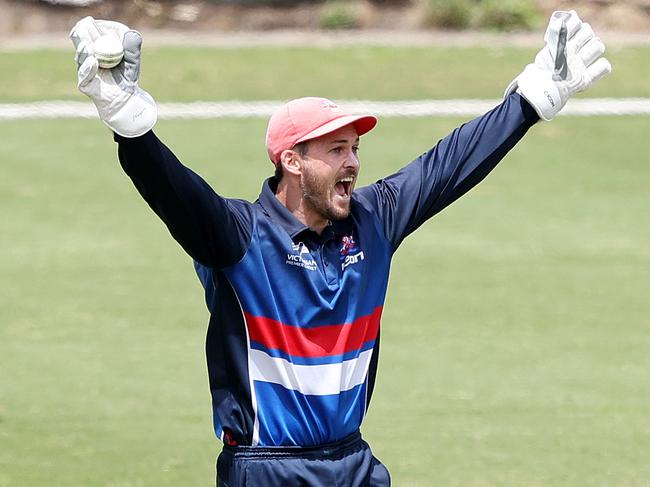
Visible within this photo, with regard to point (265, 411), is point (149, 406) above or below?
below

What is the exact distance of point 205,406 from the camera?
8750 mm

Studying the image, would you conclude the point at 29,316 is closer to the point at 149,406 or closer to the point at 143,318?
the point at 143,318

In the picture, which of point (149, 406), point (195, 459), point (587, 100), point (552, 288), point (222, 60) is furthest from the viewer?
point (222, 60)

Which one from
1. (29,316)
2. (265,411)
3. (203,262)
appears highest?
(203,262)

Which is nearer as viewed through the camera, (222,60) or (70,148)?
(70,148)

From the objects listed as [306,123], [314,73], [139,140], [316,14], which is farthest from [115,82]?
[316,14]

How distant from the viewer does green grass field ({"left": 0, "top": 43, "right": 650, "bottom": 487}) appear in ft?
26.5

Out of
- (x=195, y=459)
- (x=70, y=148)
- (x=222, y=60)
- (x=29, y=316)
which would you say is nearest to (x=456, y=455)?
(x=195, y=459)

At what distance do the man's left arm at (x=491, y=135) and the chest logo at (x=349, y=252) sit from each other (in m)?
0.25

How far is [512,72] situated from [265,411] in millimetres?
13377

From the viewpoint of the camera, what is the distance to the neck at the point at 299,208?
205 inches

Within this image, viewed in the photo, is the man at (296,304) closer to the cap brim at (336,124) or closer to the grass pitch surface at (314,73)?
the cap brim at (336,124)

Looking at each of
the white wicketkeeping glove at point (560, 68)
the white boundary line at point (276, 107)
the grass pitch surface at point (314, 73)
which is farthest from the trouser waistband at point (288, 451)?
the grass pitch surface at point (314, 73)

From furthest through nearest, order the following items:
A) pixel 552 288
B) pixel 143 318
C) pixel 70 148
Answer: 1. pixel 70 148
2. pixel 552 288
3. pixel 143 318
